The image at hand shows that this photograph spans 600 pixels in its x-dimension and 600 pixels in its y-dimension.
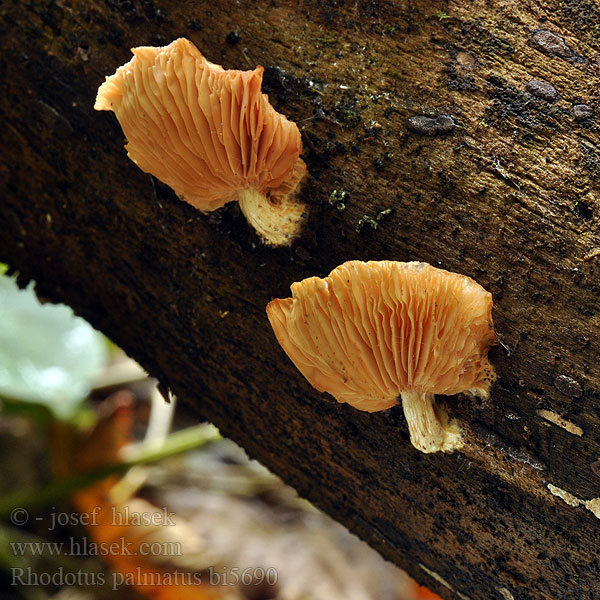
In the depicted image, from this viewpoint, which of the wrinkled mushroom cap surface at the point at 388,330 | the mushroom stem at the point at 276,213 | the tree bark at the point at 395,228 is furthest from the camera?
the mushroom stem at the point at 276,213

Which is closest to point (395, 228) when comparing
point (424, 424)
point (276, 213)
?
point (276, 213)

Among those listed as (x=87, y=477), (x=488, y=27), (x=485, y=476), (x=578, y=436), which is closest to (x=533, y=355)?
(x=578, y=436)

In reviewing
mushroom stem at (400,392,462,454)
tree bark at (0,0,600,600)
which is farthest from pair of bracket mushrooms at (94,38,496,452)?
tree bark at (0,0,600,600)

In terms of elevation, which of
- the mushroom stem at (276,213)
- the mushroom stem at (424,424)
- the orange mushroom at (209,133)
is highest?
the orange mushroom at (209,133)

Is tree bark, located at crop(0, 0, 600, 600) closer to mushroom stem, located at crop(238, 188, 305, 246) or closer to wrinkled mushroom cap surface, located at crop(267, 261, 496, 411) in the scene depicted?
mushroom stem, located at crop(238, 188, 305, 246)

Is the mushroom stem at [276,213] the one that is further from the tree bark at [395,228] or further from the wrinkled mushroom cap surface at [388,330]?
the wrinkled mushroom cap surface at [388,330]

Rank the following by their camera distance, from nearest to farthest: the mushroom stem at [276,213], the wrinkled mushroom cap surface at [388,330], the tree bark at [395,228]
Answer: the wrinkled mushroom cap surface at [388,330] < the tree bark at [395,228] < the mushroom stem at [276,213]

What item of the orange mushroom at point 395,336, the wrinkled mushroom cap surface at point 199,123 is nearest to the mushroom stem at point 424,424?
the orange mushroom at point 395,336

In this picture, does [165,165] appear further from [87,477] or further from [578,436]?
[87,477]
